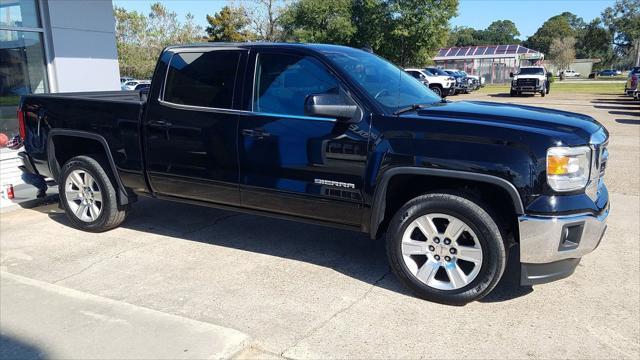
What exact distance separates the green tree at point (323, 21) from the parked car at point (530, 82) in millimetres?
11962

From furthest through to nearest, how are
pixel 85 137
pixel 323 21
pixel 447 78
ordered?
pixel 323 21 → pixel 447 78 → pixel 85 137

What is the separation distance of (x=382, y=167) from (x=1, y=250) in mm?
3854

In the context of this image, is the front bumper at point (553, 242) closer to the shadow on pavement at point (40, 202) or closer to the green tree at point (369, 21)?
the shadow on pavement at point (40, 202)

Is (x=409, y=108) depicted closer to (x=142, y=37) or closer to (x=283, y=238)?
(x=283, y=238)

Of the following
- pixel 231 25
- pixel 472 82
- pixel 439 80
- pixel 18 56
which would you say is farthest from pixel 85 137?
pixel 231 25

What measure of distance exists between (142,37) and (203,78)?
143ft

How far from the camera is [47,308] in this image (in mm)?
3666

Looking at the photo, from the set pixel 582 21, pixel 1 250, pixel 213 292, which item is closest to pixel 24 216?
pixel 1 250

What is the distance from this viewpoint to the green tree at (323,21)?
36.7 metres

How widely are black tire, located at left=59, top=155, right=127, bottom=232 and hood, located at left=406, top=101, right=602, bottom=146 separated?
3.28 metres

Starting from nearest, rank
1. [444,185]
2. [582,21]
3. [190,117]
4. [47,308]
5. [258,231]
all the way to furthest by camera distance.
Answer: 1. [47,308]
2. [444,185]
3. [190,117]
4. [258,231]
5. [582,21]

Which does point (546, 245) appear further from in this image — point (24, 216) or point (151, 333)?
point (24, 216)

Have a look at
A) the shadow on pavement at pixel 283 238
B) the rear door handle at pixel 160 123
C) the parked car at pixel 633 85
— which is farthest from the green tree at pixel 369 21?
the rear door handle at pixel 160 123

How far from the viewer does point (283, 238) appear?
5.34 meters
